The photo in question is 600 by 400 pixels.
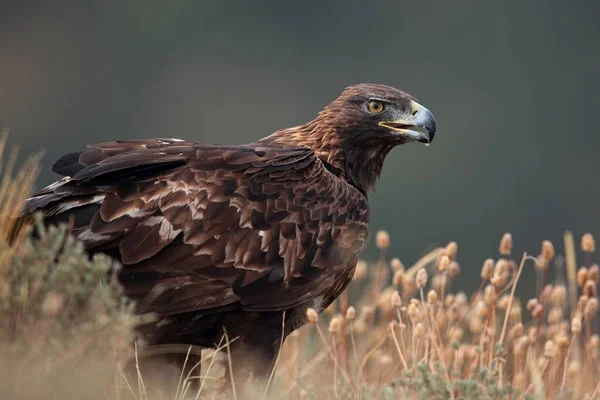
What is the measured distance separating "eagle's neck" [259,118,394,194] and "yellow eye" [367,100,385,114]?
0.21 metres

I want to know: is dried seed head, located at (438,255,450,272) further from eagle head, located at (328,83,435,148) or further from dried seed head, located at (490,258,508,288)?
eagle head, located at (328,83,435,148)

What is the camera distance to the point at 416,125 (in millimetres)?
8102

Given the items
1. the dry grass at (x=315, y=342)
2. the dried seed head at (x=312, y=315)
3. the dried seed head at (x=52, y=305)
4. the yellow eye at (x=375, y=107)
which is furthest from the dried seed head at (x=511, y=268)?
the dried seed head at (x=52, y=305)

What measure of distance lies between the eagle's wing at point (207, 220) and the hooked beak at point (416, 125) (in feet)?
2.75

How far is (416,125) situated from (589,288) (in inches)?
56.4

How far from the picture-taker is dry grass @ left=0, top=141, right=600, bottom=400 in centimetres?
553

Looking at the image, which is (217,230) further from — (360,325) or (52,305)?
(52,305)

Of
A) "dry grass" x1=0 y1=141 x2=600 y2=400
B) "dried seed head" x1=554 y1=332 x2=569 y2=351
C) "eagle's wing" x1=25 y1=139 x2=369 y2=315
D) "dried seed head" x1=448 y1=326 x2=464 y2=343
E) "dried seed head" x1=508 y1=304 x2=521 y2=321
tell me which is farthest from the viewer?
"dried seed head" x1=508 y1=304 x2=521 y2=321

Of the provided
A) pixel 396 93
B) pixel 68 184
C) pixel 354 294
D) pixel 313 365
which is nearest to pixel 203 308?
pixel 68 184

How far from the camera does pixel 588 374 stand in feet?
26.4

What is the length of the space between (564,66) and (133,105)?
101 feet

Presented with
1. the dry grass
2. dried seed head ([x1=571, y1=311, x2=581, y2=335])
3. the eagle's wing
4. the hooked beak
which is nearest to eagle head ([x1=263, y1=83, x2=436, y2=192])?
the hooked beak

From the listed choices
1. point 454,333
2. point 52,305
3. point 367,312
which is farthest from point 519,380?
point 52,305

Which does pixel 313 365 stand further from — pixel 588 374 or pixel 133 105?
pixel 133 105
